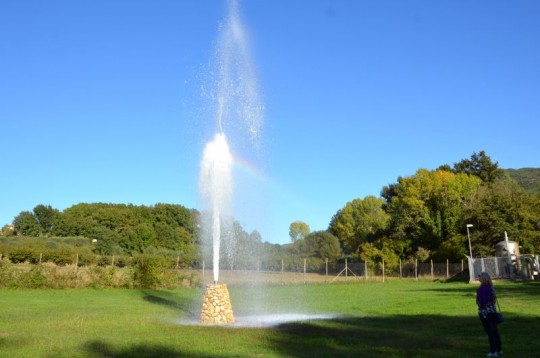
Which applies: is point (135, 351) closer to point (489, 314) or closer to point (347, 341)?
point (347, 341)

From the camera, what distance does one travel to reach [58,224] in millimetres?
102125

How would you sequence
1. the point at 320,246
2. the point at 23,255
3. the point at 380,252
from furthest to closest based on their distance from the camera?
1. the point at 320,246
2. the point at 380,252
3. the point at 23,255

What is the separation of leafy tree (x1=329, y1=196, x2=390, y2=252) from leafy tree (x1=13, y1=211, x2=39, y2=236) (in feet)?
200

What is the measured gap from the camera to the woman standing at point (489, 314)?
10.4 metres

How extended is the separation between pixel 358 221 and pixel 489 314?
8907cm

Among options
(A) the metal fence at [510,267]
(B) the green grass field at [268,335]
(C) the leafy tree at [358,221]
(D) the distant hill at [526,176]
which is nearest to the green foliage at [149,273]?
(B) the green grass field at [268,335]

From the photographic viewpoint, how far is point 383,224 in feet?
287

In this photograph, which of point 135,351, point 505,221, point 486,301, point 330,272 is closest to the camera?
point 486,301

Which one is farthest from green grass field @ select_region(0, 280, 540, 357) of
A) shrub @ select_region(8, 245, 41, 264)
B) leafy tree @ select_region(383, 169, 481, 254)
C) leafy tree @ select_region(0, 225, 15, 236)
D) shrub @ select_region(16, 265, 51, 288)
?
leafy tree @ select_region(0, 225, 15, 236)

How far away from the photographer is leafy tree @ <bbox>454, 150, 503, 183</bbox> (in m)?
87.8

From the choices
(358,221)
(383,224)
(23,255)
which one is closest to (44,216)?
(358,221)

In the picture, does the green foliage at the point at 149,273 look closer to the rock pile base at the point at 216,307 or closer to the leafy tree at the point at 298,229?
the rock pile base at the point at 216,307

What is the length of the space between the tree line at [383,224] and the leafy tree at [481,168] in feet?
0.53

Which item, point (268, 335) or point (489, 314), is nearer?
point (489, 314)
